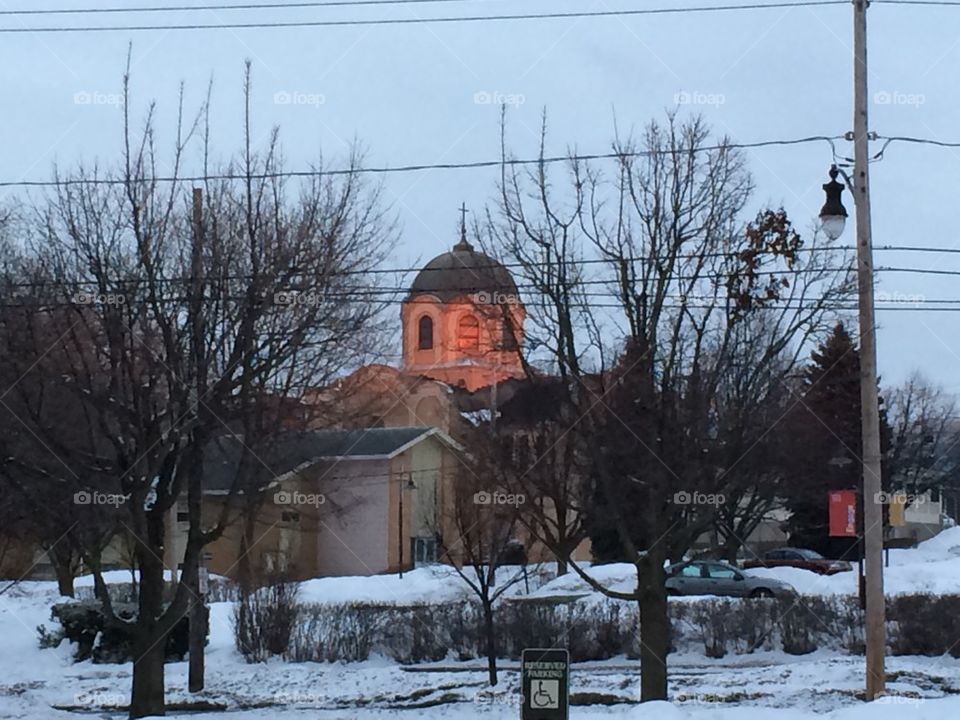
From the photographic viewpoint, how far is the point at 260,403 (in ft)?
51.9

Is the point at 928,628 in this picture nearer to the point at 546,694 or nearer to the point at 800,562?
the point at 546,694

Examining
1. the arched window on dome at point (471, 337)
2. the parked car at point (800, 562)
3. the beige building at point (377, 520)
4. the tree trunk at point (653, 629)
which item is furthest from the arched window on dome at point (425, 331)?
the tree trunk at point (653, 629)

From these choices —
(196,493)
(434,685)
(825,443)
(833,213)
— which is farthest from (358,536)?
(833,213)

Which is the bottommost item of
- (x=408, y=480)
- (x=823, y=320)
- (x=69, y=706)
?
(x=69, y=706)

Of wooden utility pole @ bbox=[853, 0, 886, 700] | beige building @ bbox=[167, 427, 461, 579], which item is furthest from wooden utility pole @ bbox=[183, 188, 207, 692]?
beige building @ bbox=[167, 427, 461, 579]

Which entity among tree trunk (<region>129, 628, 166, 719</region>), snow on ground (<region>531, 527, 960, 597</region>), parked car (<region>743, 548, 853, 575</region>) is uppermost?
tree trunk (<region>129, 628, 166, 719</region>)

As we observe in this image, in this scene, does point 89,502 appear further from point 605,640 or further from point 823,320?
point 605,640

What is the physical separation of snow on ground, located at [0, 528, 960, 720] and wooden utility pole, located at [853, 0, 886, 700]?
0.96 meters

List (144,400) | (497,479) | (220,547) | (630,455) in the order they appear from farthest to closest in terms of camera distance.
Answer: (220,547)
(497,479)
(630,455)
(144,400)

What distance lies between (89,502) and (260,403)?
2830mm

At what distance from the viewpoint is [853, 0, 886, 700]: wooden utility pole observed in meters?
16.3

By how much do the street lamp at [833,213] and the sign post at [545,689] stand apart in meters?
6.52

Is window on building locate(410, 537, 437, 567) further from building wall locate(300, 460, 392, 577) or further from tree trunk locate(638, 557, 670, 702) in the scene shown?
tree trunk locate(638, 557, 670, 702)

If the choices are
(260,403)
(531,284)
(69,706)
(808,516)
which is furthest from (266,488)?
(808,516)
